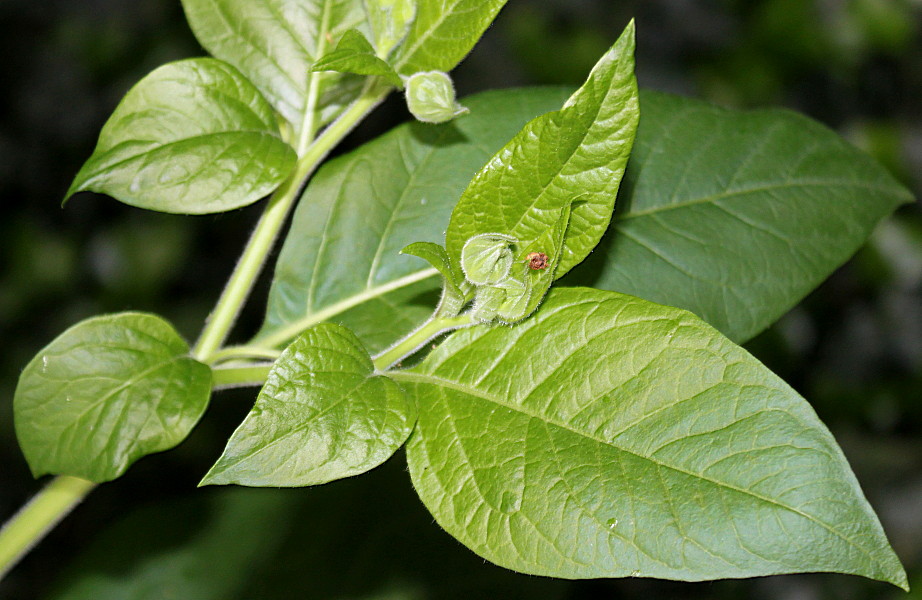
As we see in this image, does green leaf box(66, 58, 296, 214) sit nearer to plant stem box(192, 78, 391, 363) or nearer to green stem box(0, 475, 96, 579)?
plant stem box(192, 78, 391, 363)

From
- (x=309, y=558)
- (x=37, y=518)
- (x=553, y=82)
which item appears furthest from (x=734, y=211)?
(x=553, y=82)

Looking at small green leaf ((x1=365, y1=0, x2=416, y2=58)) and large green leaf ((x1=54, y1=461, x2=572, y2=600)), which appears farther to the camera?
large green leaf ((x1=54, y1=461, x2=572, y2=600))

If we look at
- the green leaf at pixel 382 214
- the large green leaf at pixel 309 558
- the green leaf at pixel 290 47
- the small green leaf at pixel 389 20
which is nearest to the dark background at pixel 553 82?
the large green leaf at pixel 309 558

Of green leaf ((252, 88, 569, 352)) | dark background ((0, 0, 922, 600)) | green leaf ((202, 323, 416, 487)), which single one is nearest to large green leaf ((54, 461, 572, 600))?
dark background ((0, 0, 922, 600))

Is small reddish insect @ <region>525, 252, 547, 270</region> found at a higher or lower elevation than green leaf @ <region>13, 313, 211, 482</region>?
higher

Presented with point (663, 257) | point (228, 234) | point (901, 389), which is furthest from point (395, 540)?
point (901, 389)

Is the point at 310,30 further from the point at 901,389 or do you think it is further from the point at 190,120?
the point at 901,389
